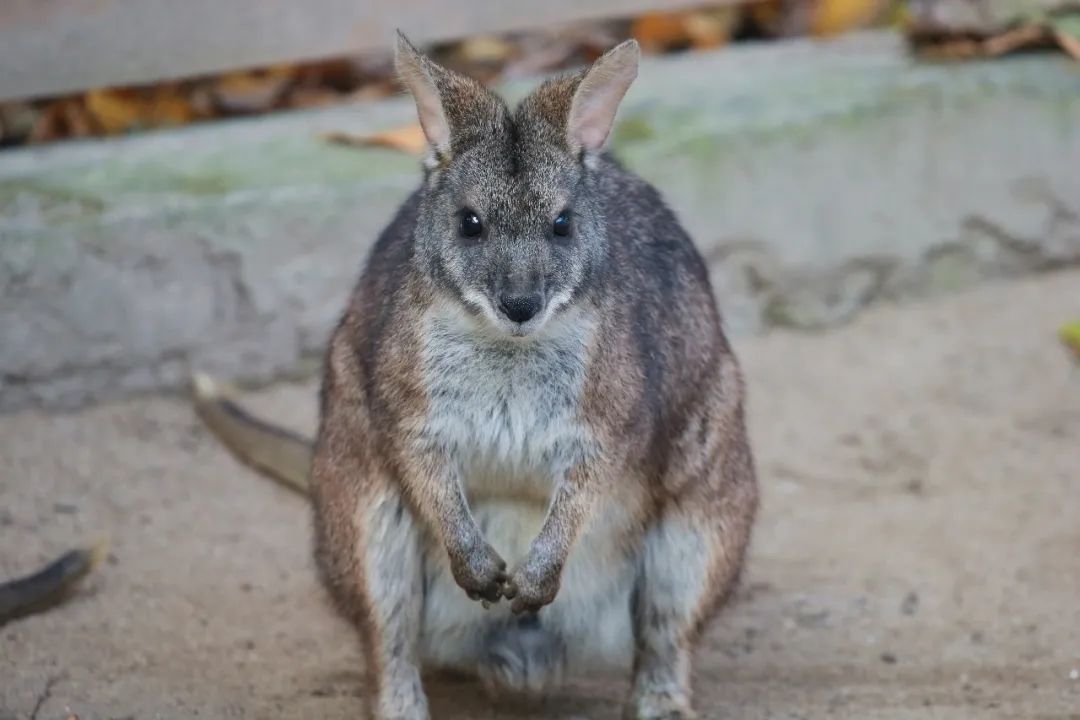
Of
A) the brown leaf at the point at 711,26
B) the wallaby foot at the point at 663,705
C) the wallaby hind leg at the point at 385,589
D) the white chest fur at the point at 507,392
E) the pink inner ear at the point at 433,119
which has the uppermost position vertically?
the pink inner ear at the point at 433,119

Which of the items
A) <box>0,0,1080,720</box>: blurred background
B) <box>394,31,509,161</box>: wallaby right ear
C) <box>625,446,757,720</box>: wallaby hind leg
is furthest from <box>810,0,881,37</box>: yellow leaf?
<box>394,31,509,161</box>: wallaby right ear

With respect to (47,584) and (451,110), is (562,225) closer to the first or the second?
(451,110)

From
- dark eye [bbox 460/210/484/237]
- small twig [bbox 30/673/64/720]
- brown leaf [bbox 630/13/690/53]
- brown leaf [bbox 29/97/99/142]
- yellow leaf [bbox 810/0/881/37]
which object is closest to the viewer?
dark eye [bbox 460/210/484/237]

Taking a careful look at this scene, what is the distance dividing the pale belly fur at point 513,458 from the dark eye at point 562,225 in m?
0.20

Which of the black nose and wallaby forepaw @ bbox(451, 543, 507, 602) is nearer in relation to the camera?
the black nose

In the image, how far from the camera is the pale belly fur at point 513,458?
398cm

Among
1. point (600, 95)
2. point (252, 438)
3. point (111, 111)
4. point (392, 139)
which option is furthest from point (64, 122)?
point (600, 95)

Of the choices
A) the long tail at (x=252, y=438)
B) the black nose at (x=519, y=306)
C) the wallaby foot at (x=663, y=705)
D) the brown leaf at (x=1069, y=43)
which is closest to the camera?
the black nose at (x=519, y=306)

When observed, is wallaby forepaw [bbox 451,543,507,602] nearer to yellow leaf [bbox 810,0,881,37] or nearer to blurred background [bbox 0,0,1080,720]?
blurred background [bbox 0,0,1080,720]

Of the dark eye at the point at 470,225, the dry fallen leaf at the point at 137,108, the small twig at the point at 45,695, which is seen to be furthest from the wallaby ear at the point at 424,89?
the dry fallen leaf at the point at 137,108

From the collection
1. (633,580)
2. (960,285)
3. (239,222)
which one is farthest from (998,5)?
(633,580)

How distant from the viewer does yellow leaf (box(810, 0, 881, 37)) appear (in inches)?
300

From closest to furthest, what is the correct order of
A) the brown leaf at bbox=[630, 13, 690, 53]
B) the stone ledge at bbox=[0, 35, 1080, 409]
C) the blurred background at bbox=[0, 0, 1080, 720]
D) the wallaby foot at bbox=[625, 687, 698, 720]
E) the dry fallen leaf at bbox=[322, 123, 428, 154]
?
the wallaby foot at bbox=[625, 687, 698, 720], the blurred background at bbox=[0, 0, 1080, 720], the stone ledge at bbox=[0, 35, 1080, 409], the dry fallen leaf at bbox=[322, 123, 428, 154], the brown leaf at bbox=[630, 13, 690, 53]

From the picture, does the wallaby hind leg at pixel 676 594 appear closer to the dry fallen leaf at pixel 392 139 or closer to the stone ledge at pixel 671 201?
the stone ledge at pixel 671 201
